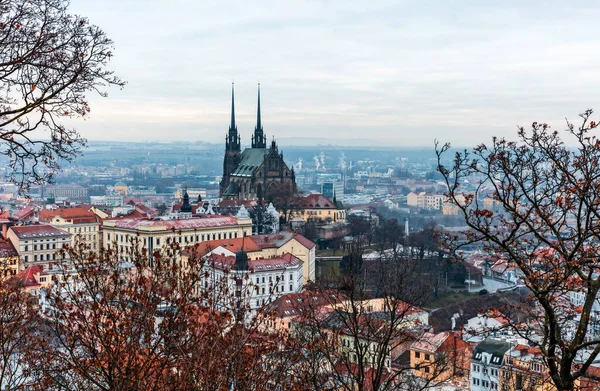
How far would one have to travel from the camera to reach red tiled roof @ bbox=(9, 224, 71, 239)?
57206 millimetres

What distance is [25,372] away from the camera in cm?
1245

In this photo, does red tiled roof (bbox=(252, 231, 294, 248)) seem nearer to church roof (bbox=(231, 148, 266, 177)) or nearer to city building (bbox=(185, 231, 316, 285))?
city building (bbox=(185, 231, 316, 285))

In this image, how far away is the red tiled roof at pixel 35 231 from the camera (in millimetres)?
57206

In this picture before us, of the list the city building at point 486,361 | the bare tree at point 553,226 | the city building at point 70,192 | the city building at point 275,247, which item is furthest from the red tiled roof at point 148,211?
the city building at point 70,192

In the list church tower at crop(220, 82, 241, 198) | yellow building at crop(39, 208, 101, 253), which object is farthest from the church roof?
yellow building at crop(39, 208, 101, 253)

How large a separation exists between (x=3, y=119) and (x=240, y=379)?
4.56 m

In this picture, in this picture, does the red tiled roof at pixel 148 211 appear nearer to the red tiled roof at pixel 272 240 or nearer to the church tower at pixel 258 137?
the church tower at pixel 258 137

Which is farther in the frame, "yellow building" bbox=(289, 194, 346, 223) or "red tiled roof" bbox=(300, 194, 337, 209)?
"red tiled roof" bbox=(300, 194, 337, 209)

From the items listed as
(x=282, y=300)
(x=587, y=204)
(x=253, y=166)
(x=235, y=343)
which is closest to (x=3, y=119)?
(x=235, y=343)

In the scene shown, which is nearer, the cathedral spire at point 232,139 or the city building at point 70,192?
the cathedral spire at point 232,139

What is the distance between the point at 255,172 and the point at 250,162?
515 cm

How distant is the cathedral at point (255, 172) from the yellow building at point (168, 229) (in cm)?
2080

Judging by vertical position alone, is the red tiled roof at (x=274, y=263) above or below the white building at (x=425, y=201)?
above

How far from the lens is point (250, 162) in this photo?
318ft
